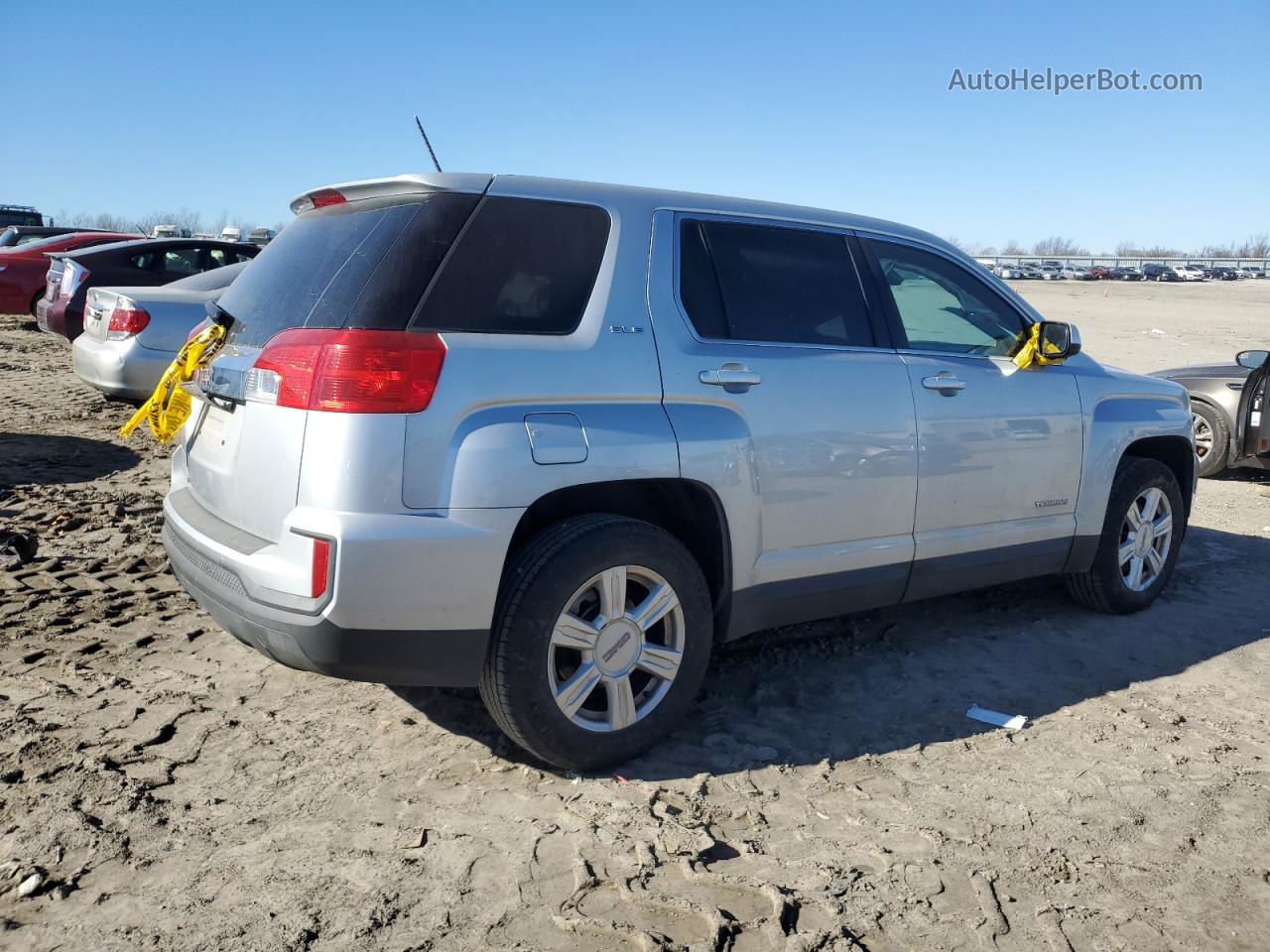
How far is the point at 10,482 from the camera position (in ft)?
23.5

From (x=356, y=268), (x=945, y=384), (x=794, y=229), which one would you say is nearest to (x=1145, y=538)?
(x=945, y=384)

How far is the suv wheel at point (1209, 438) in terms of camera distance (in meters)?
8.85

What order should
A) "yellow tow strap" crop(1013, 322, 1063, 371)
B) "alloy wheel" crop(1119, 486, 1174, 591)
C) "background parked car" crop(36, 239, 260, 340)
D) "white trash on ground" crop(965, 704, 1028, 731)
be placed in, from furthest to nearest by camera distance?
1. "background parked car" crop(36, 239, 260, 340)
2. "alloy wheel" crop(1119, 486, 1174, 591)
3. "yellow tow strap" crop(1013, 322, 1063, 371)
4. "white trash on ground" crop(965, 704, 1028, 731)

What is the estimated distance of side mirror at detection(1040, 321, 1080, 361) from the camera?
468 centimetres

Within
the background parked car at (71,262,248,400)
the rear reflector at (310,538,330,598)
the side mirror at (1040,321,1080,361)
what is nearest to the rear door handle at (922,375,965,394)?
the side mirror at (1040,321,1080,361)

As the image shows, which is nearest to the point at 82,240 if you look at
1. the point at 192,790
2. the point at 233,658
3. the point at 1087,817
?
the point at 233,658

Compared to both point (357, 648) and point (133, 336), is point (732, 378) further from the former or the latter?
point (133, 336)

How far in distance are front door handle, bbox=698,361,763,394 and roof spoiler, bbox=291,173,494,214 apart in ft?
3.19

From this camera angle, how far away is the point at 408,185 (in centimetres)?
336

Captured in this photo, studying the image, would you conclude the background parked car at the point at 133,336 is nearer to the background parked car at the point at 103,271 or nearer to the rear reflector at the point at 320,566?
the background parked car at the point at 103,271

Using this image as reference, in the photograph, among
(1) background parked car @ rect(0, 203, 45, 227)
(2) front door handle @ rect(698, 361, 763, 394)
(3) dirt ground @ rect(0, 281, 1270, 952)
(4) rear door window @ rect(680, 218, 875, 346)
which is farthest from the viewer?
(1) background parked car @ rect(0, 203, 45, 227)

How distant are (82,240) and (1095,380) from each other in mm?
17617

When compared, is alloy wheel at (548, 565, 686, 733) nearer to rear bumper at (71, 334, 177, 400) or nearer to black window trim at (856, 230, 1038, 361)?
black window trim at (856, 230, 1038, 361)

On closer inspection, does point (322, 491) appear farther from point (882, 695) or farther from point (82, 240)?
point (82, 240)
